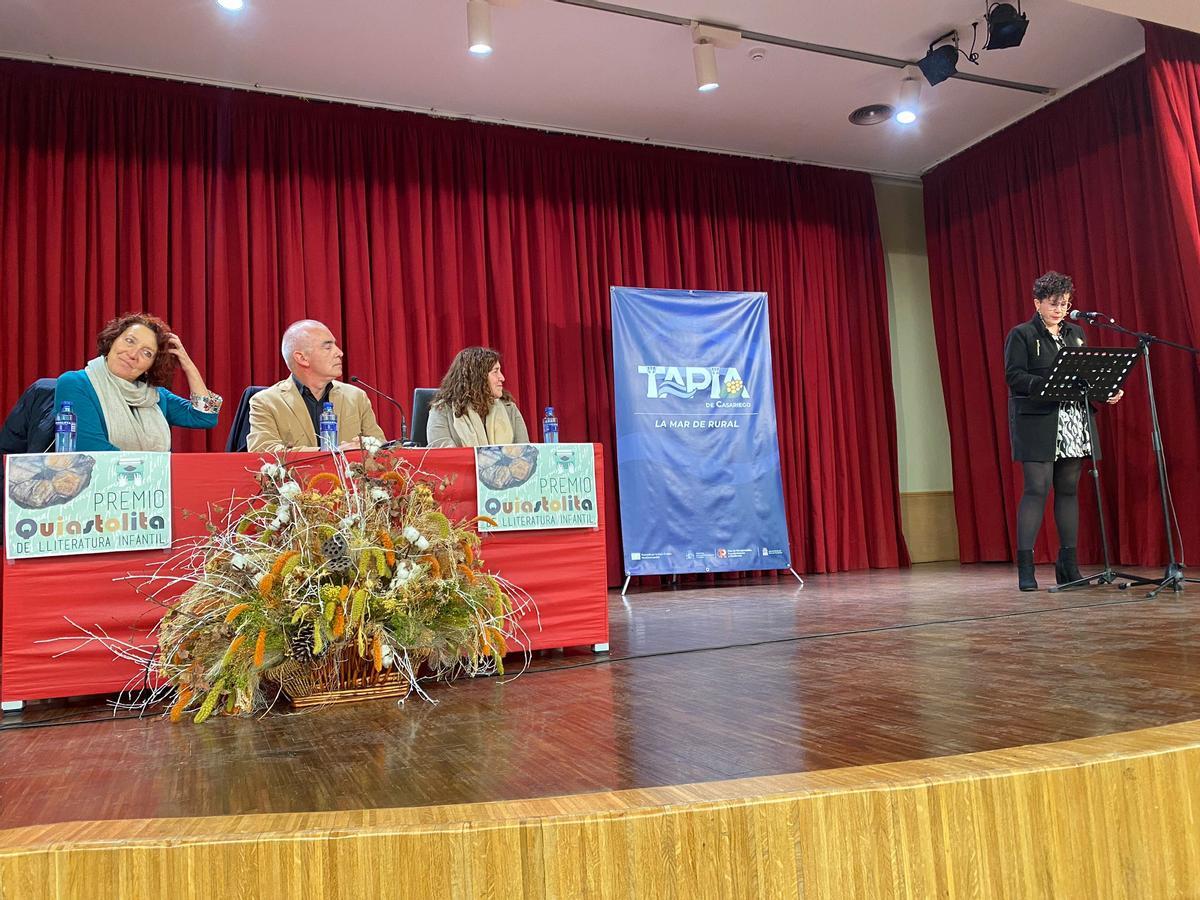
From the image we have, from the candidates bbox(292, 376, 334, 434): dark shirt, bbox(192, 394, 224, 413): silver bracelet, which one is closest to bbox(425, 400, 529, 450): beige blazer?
bbox(292, 376, 334, 434): dark shirt

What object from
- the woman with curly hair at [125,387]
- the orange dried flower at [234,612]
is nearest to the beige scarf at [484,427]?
the woman with curly hair at [125,387]

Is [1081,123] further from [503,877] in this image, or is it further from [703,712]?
[503,877]

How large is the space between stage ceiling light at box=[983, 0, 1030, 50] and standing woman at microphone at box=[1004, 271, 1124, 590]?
1289 millimetres

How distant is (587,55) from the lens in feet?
15.9

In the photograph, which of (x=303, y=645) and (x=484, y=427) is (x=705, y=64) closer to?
(x=484, y=427)

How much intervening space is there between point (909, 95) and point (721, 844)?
16.7 feet

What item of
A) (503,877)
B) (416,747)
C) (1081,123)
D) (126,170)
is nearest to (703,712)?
(416,747)

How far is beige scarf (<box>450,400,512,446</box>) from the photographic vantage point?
11.3 feet

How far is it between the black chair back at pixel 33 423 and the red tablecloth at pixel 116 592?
2.31ft

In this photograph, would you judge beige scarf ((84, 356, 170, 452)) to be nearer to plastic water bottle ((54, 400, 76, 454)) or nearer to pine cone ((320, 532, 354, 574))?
plastic water bottle ((54, 400, 76, 454))

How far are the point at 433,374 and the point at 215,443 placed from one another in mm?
1211

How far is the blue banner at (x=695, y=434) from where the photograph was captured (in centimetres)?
527

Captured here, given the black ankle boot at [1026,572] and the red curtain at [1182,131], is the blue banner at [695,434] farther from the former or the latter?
the red curtain at [1182,131]

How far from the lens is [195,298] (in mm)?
4750
